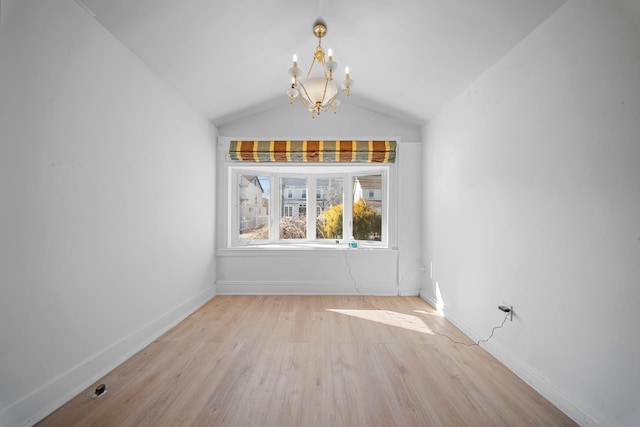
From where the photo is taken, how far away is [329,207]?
3988mm

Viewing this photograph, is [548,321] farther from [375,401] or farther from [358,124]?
[358,124]

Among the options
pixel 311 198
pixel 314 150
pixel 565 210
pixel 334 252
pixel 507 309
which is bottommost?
pixel 507 309

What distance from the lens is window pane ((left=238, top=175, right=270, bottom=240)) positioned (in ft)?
12.4

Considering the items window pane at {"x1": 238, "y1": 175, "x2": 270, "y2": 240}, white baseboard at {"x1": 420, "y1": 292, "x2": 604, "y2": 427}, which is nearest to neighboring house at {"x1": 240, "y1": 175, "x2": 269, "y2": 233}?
window pane at {"x1": 238, "y1": 175, "x2": 270, "y2": 240}

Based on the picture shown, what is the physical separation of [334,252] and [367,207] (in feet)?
2.69

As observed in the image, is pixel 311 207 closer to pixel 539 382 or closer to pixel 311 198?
pixel 311 198

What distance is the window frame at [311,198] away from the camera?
3.57 metres

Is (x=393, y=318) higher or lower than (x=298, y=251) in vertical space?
lower

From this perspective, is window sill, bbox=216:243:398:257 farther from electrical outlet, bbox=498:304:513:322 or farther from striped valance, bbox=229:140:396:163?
electrical outlet, bbox=498:304:513:322

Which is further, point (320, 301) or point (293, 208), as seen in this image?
point (293, 208)

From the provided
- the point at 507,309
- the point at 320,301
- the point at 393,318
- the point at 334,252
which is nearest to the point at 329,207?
the point at 334,252

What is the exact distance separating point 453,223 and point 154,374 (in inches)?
108

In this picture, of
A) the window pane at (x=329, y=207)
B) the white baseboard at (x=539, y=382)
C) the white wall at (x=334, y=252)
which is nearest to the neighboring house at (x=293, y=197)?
the window pane at (x=329, y=207)

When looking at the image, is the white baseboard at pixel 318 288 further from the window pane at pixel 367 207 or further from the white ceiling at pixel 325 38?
the white ceiling at pixel 325 38
